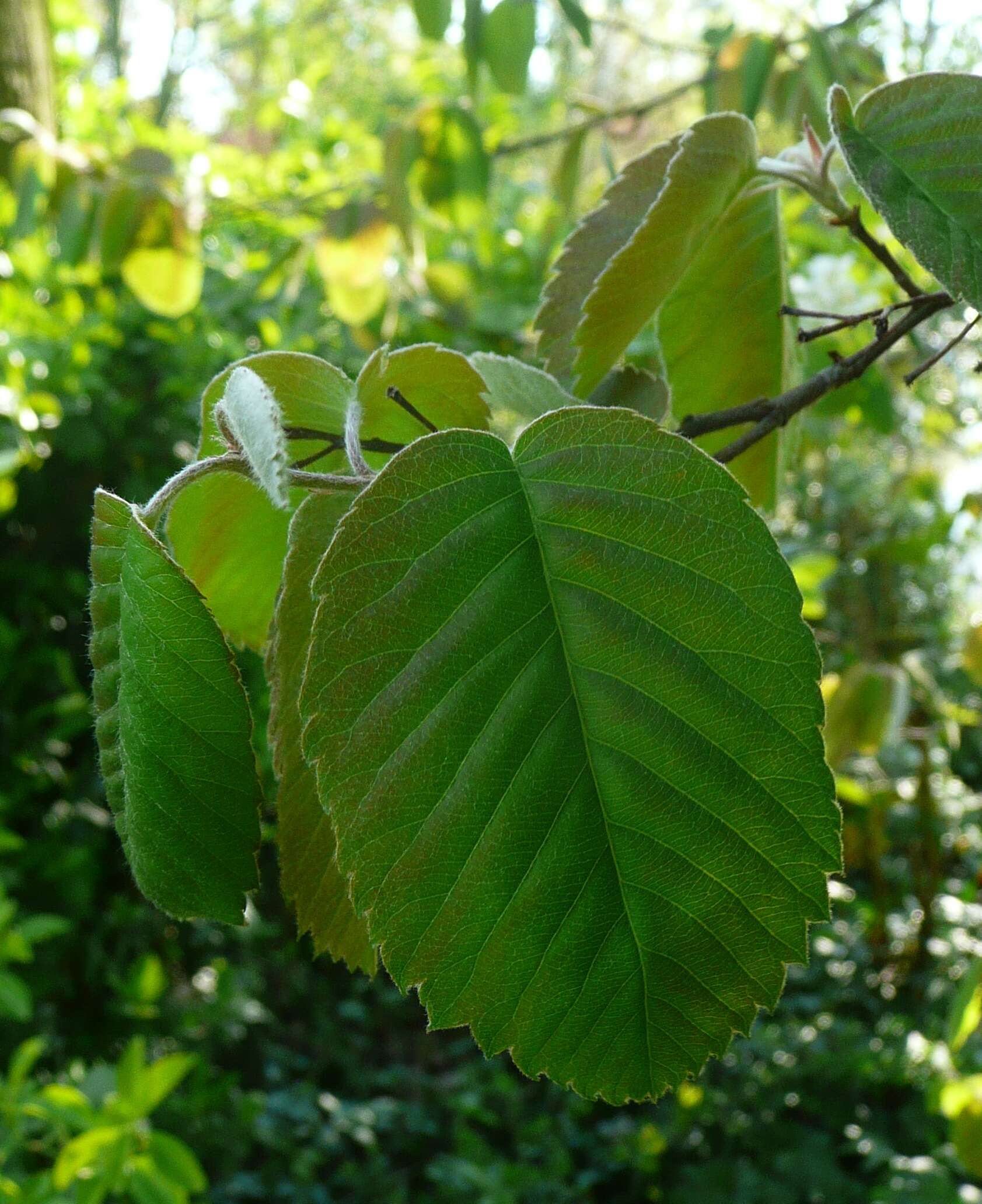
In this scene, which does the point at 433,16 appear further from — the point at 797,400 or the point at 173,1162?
the point at 173,1162

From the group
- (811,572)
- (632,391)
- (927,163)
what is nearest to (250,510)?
(632,391)

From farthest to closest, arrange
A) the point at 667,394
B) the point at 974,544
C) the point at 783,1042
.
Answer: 1. the point at 974,544
2. the point at 783,1042
3. the point at 667,394

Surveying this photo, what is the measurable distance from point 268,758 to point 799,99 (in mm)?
1579

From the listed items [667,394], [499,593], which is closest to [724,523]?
[499,593]

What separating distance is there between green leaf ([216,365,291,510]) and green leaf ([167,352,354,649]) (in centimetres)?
5

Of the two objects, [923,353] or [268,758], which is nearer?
[923,353]

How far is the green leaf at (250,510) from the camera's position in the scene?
43 centimetres

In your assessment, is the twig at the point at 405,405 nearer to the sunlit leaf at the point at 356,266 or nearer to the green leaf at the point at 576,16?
the green leaf at the point at 576,16

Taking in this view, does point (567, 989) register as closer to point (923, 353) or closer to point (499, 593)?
point (499, 593)

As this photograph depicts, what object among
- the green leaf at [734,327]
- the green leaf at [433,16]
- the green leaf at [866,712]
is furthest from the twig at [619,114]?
the green leaf at [866,712]

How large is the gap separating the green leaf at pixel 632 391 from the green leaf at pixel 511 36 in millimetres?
1172

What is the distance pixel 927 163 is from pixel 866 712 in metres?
1.96

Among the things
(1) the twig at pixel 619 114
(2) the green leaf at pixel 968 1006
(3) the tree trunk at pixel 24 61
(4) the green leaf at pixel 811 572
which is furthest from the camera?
(3) the tree trunk at pixel 24 61

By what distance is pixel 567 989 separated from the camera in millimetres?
345
